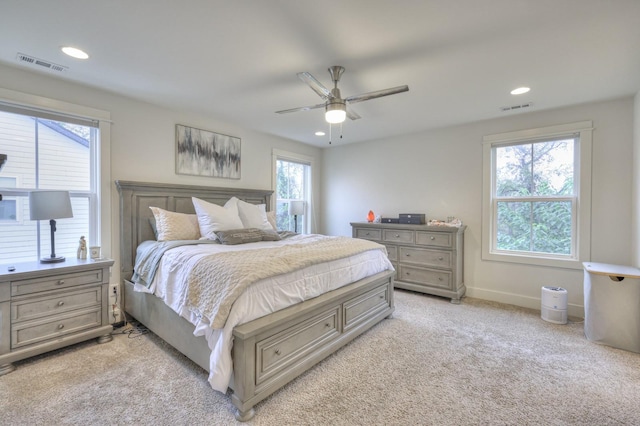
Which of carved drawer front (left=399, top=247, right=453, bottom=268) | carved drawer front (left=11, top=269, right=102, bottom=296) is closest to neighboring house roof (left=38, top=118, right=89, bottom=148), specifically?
carved drawer front (left=11, top=269, right=102, bottom=296)

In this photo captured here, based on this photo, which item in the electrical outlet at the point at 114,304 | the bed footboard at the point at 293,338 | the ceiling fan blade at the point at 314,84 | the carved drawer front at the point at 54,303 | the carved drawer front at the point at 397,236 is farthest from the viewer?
the carved drawer front at the point at 397,236

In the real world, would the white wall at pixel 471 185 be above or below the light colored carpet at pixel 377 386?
above

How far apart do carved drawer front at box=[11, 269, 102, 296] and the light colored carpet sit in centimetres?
58

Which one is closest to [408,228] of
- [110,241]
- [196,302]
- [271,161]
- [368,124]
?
[368,124]

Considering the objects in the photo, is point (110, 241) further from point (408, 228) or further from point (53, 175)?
point (408, 228)

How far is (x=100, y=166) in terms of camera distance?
2.93 m

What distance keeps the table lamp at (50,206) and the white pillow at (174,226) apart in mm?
726

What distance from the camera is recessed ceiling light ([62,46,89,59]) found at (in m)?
2.14

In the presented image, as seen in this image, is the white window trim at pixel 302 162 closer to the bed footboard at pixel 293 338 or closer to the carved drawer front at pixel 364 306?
the carved drawer front at pixel 364 306

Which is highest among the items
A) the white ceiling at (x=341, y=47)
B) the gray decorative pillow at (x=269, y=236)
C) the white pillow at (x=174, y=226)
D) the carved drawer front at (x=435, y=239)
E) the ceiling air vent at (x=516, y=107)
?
the ceiling air vent at (x=516, y=107)

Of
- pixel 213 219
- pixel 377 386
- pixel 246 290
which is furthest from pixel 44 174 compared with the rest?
pixel 377 386

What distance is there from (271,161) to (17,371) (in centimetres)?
361

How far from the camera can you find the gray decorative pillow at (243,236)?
2.82 metres

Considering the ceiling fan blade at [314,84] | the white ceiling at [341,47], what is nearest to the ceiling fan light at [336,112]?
the ceiling fan blade at [314,84]
